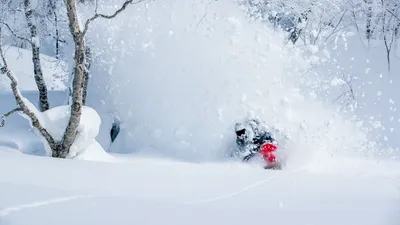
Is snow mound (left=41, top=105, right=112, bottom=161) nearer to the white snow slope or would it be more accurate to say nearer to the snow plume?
the white snow slope

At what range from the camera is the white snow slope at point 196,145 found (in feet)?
11.4

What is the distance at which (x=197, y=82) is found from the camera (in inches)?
424

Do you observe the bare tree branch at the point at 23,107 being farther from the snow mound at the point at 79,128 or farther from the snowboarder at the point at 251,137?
the snowboarder at the point at 251,137

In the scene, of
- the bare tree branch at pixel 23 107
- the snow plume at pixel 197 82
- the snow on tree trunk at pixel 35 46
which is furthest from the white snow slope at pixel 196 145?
the snow on tree trunk at pixel 35 46

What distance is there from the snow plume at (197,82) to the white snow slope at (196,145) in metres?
0.03

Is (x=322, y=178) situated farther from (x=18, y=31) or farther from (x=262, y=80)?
(x=18, y=31)

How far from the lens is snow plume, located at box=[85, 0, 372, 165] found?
9.90 meters

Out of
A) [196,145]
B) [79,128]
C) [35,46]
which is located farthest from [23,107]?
[35,46]

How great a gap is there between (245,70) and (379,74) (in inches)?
359

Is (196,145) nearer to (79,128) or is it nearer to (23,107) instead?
(79,128)

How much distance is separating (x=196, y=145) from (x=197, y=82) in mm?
1635

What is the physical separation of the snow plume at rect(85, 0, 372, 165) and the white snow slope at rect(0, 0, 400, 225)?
29mm

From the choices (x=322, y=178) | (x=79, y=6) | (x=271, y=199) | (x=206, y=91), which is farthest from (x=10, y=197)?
(x=79, y=6)

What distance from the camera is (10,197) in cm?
354
